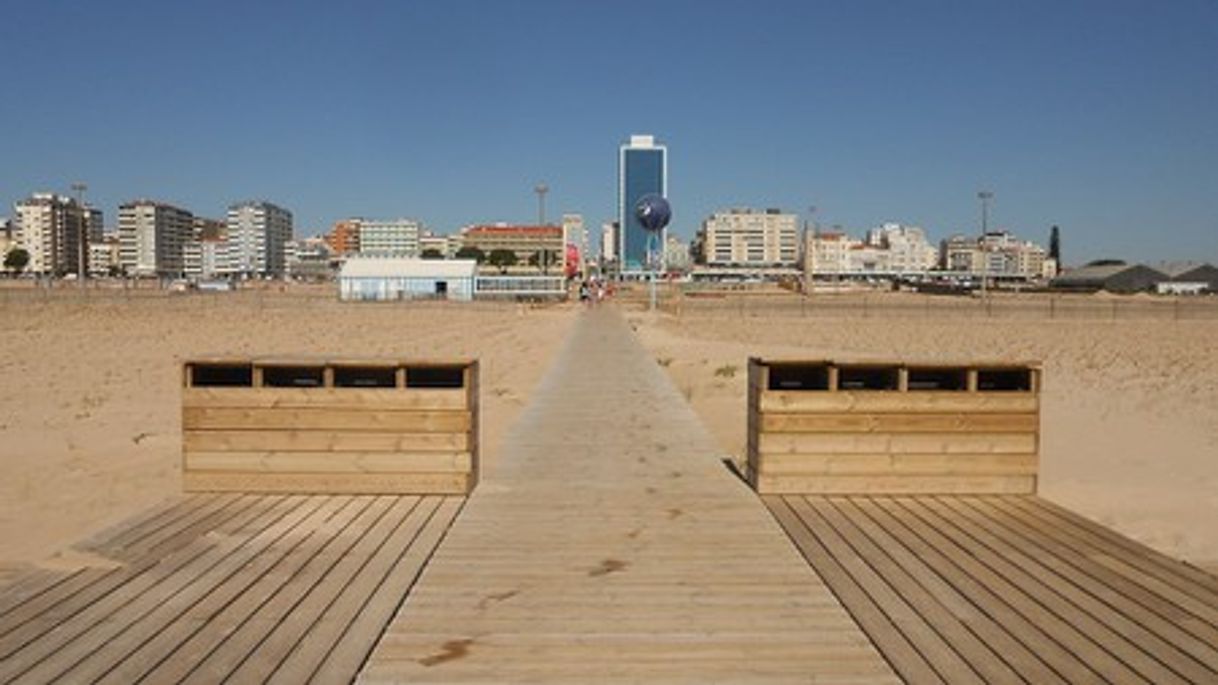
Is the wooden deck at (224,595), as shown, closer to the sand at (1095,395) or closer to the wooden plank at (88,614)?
the wooden plank at (88,614)

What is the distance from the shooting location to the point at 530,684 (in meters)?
3.58

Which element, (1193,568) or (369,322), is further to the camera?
(369,322)

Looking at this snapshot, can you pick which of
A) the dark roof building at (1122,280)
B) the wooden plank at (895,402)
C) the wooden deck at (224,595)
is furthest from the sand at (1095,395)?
the dark roof building at (1122,280)

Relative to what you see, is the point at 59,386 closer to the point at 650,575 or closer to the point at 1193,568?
the point at 650,575

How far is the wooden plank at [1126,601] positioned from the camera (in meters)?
3.87

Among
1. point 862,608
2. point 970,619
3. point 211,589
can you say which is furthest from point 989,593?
point 211,589

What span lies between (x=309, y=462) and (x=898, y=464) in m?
4.38

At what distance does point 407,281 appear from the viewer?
69375 millimetres

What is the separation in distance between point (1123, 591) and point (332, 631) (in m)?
3.95

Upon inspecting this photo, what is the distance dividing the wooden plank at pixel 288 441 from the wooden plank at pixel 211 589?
52cm

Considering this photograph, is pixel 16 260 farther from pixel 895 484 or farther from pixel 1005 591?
pixel 1005 591

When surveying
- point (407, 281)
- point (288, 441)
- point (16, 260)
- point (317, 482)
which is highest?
point (16, 260)

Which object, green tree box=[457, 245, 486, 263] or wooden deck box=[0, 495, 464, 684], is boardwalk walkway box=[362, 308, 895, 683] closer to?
wooden deck box=[0, 495, 464, 684]

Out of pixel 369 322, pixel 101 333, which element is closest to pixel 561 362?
pixel 101 333
